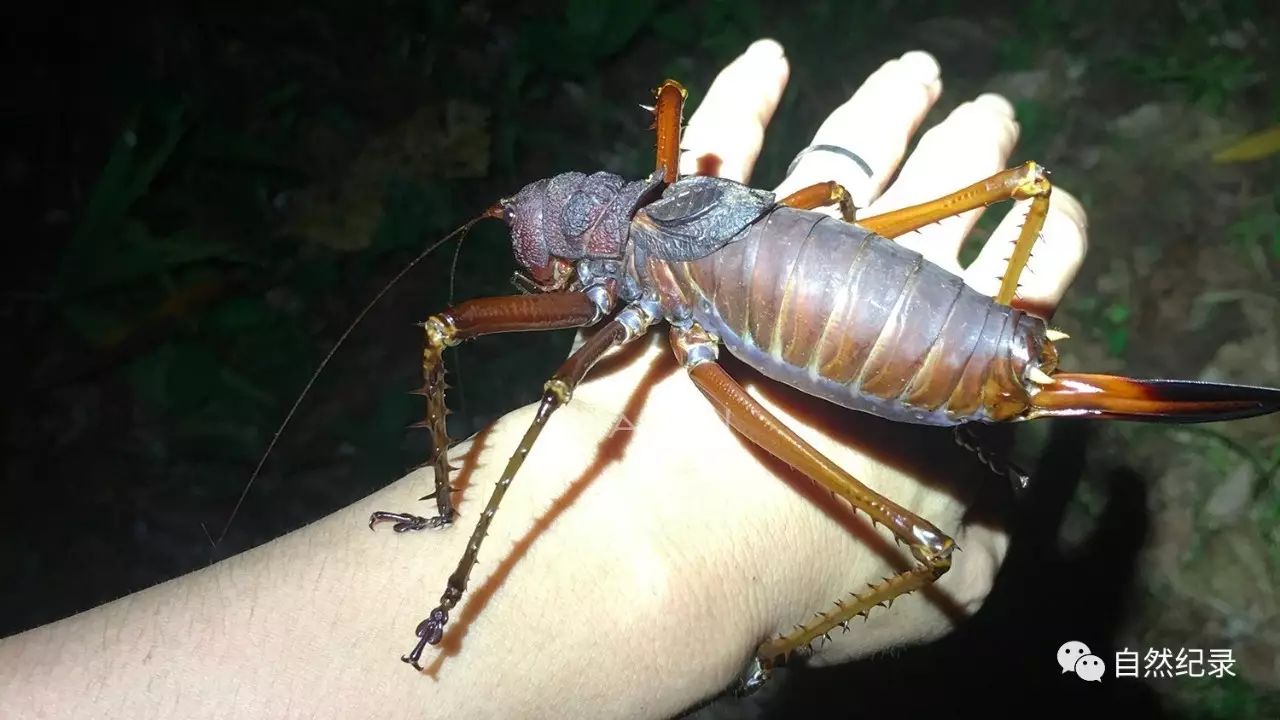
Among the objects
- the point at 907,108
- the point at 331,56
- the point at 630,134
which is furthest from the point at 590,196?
the point at 331,56

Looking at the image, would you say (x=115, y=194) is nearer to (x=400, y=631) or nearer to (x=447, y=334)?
(x=447, y=334)

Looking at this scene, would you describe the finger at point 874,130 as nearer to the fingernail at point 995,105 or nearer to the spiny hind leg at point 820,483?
the fingernail at point 995,105

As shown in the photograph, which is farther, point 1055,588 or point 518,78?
point 518,78

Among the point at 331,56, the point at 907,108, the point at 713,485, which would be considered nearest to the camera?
the point at 713,485

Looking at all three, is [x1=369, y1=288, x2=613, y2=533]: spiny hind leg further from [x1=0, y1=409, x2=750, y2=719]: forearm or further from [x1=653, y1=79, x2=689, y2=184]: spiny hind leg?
[x1=653, y1=79, x2=689, y2=184]: spiny hind leg

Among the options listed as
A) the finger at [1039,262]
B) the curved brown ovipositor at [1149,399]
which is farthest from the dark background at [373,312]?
the curved brown ovipositor at [1149,399]

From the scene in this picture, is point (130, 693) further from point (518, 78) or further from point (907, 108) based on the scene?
point (518, 78)

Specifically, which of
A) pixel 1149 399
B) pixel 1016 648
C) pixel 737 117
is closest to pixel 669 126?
pixel 737 117
